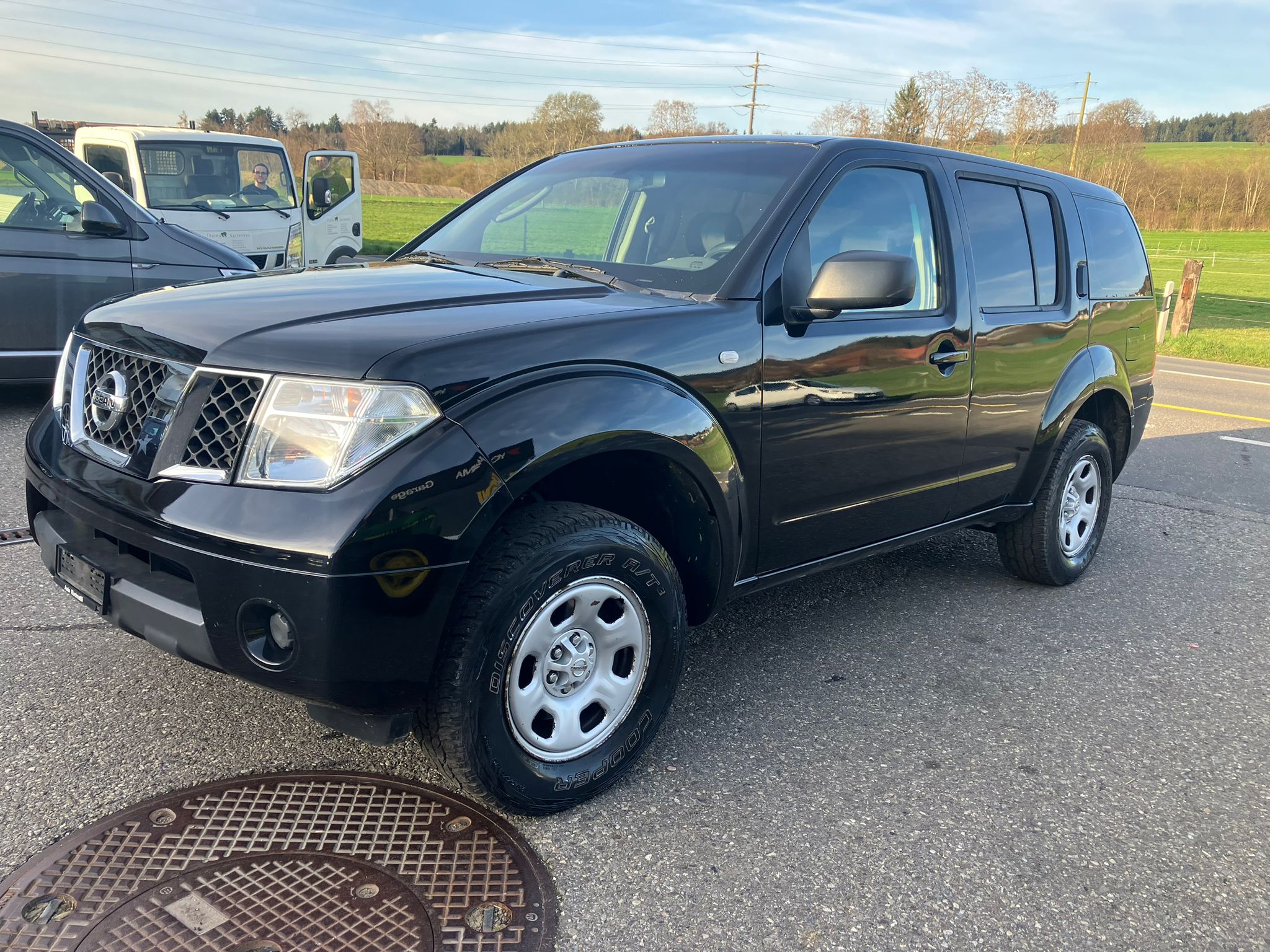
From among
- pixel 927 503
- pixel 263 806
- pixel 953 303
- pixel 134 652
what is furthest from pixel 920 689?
pixel 134 652

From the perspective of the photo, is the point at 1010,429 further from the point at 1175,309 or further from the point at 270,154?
the point at 1175,309

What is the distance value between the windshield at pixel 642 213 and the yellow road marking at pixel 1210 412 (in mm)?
8337

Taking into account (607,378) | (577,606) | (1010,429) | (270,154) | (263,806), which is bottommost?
(263,806)

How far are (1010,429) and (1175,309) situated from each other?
16.5 m

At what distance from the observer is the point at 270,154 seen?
40.7 feet

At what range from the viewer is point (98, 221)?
255 inches

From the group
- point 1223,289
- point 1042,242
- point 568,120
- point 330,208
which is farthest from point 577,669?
point 568,120

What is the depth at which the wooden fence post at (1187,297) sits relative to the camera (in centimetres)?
1784

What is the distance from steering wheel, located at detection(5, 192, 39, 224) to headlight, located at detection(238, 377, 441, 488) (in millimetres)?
5401

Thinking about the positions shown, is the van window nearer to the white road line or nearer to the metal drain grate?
the metal drain grate

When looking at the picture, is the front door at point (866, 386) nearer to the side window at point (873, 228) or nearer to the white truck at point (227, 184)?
the side window at point (873, 228)

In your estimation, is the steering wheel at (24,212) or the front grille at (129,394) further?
the steering wheel at (24,212)

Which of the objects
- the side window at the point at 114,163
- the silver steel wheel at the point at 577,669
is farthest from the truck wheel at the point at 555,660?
the side window at the point at 114,163

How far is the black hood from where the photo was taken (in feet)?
7.71
